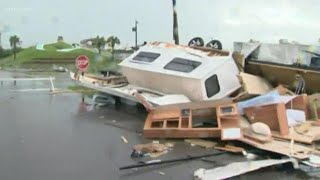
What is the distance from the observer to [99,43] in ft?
163

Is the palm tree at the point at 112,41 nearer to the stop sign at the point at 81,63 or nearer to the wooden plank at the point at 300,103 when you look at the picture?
the stop sign at the point at 81,63

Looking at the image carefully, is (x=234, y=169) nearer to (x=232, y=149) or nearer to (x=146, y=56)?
(x=232, y=149)

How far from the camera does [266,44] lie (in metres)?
15.9

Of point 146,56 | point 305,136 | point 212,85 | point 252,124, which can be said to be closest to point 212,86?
point 212,85

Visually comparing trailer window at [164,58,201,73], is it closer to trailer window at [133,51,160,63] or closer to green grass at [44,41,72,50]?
trailer window at [133,51,160,63]

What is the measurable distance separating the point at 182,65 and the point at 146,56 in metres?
2.29

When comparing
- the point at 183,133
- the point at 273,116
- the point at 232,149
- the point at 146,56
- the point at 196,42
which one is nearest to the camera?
the point at 232,149

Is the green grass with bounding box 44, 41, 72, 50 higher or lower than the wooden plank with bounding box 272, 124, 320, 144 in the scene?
lower

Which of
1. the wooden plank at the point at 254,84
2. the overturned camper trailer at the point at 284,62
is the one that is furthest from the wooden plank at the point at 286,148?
the overturned camper trailer at the point at 284,62

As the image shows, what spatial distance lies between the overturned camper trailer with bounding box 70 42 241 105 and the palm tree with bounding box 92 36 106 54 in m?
32.4

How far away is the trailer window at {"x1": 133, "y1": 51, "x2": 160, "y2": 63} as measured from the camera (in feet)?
53.7

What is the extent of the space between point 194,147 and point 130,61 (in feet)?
22.2

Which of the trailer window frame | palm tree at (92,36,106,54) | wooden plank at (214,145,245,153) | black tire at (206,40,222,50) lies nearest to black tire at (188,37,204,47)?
black tire at (206,40,222,50)

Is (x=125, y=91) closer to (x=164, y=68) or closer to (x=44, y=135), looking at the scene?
(x=164, y=68)
